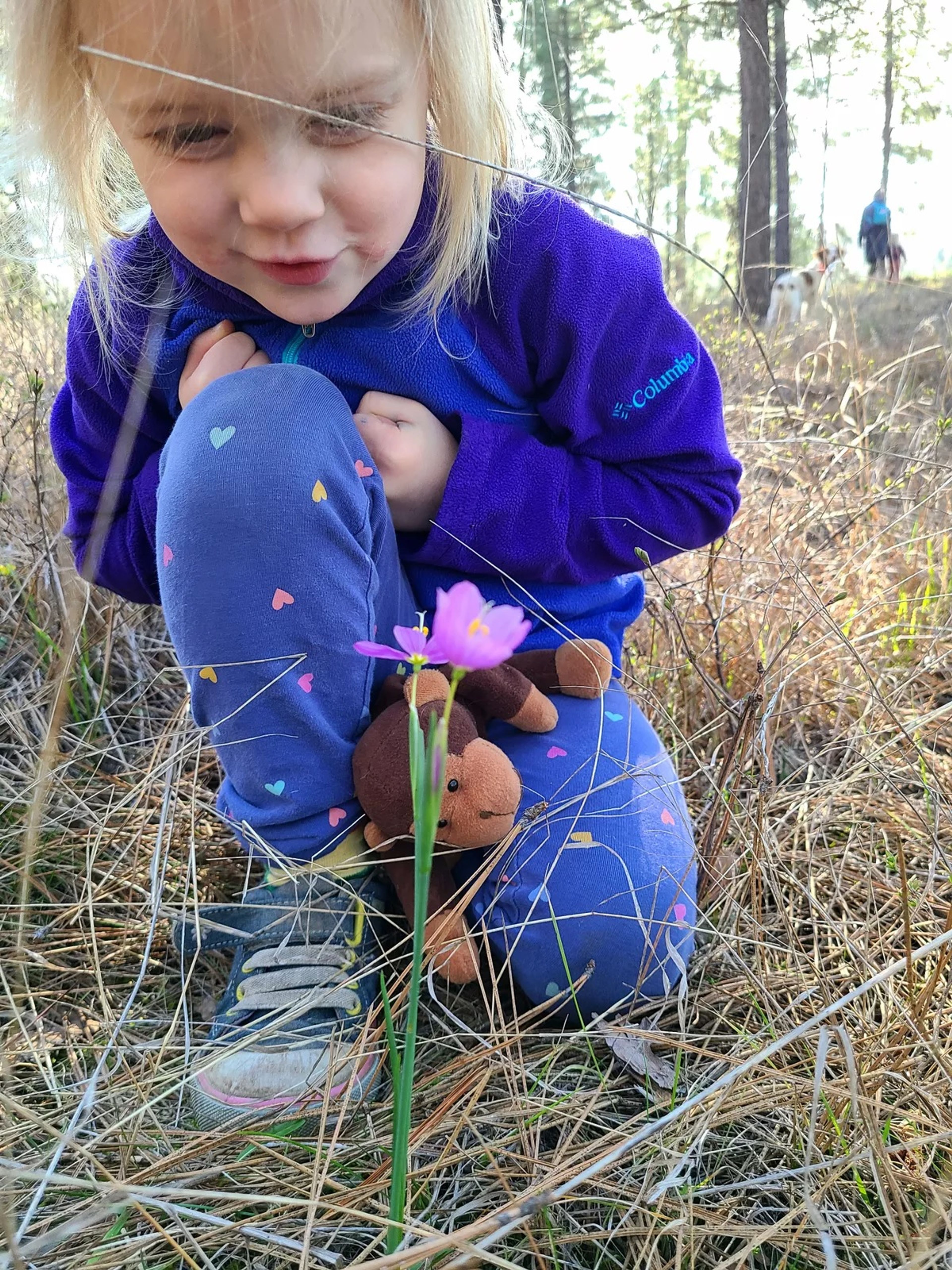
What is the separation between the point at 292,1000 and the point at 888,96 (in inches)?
578

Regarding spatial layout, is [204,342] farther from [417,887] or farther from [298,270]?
[417,887]

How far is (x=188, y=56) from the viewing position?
2.48 ft

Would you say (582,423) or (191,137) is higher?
(191,137)

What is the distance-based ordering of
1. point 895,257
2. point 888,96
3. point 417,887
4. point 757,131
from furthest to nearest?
point 888,96 → point 757,131 → point 895,257 → point 417,887

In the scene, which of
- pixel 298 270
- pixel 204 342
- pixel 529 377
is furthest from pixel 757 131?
pixel 298 270

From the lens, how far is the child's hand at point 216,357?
108 cm

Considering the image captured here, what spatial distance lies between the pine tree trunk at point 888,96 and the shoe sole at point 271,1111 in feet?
8.26

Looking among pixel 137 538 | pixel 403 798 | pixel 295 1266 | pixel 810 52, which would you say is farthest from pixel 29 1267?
pixel 810 52

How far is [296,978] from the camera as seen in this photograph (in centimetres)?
92

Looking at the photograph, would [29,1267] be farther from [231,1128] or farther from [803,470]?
[803,470]

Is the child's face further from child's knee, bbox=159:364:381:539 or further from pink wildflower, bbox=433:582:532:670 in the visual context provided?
pink wildflower, bbox=433:582:532:670

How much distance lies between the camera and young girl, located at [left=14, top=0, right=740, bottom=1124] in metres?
0.83

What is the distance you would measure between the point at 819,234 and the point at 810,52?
58 centimetres

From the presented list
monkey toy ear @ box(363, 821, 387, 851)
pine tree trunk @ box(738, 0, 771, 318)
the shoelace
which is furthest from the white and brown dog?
the shoelace
